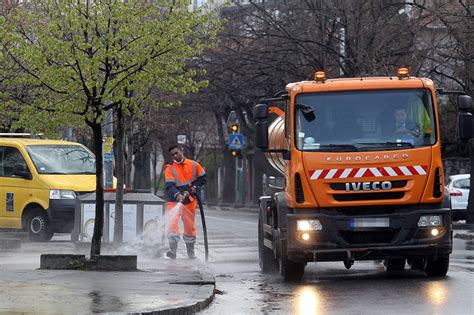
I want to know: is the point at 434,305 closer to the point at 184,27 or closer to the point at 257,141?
the point at 257,141

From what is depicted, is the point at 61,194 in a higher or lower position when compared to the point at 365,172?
lower

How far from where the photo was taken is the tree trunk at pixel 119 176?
672 inches

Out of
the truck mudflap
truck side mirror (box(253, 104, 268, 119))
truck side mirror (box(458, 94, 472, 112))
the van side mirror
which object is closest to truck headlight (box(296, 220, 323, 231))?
the truck mudflap

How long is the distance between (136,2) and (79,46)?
104 centimetres

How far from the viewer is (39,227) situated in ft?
75.7

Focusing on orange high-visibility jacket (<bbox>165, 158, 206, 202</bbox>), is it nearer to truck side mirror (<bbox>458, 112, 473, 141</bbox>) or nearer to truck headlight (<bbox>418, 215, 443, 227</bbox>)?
truck headlight (<bbox>418, 215, 443, 227</bbox>)

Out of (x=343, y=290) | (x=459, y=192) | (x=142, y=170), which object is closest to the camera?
(x=343, y=290)

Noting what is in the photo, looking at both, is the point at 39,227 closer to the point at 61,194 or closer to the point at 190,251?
the point at 61,194

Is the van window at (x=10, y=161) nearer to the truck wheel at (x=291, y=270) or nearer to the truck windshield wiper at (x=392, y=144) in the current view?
the truck wheel at (x=291, y=270)

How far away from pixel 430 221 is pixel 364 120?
156 cm

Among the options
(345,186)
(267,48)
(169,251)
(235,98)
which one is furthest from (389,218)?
(235,98)

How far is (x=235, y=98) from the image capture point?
47.8m

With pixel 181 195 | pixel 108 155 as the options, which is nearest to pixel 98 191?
pixel 181 195

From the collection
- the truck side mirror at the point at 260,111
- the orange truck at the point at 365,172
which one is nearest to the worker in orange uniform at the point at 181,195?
the orange truck at the point at 365,172
